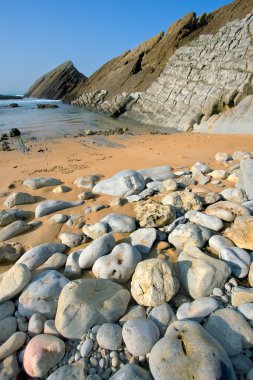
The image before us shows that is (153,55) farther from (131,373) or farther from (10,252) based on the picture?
(131,373)

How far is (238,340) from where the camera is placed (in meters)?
1.76

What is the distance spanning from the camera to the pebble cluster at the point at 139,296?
169cm

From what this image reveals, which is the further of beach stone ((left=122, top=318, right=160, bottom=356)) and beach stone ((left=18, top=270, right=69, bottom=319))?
beach stone ((left=18, top=270, right=69, bottom=319))

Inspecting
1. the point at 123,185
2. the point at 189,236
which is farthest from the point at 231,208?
the point at 123,185

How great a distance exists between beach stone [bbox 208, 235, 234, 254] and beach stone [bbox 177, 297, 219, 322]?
2.21ft

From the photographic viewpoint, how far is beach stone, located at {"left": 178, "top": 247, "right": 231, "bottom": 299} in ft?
7.14

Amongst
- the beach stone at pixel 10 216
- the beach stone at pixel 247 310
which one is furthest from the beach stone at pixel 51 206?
the beach stone at pixel 247 310

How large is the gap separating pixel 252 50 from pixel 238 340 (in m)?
15.1

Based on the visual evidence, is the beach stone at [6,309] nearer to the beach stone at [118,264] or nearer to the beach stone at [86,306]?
the beach stone at [86,306]

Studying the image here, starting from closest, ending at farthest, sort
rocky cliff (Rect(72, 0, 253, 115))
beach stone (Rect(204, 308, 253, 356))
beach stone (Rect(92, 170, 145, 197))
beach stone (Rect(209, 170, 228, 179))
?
1. beach stone (Rect(204, 308, 253, 356))
2. beach stone (Rect(92, 170, 145, 197))
3. beach stone (Rect(209, 170, 228, 179))
4. rocky cliff (Rect(72, 0, 253, 115))

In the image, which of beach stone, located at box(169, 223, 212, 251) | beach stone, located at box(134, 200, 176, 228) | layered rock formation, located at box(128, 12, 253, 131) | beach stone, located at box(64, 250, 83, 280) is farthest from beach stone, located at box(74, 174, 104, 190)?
layered rock formation, located at box(128, 12, 253, 131)

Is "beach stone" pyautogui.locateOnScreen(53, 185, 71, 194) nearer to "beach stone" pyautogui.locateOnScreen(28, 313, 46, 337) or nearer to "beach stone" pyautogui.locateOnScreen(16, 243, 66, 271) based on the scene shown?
"beach stone" pyautogui.locateOnScreen(16, 243, 66, 271)

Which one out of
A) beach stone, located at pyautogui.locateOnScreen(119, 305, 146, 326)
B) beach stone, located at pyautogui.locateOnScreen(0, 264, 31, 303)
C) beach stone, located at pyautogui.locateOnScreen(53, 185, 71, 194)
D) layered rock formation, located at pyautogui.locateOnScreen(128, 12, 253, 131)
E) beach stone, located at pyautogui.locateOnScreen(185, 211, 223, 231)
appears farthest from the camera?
layered rock formation, located at pyautogui.locateOnScreen(128, 12, 253, 131)

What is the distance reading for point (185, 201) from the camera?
3373 mm
